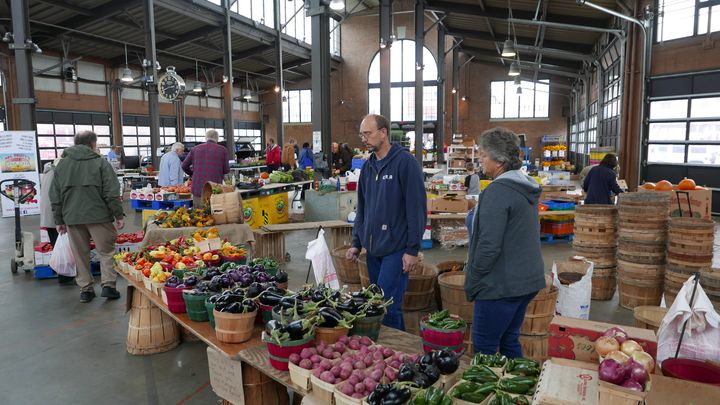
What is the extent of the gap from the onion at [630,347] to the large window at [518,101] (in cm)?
2406

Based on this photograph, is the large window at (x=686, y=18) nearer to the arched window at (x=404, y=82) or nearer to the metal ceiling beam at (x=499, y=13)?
the metal ceiling beam at (x=499, y=13)

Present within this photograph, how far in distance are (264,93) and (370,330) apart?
28.5m

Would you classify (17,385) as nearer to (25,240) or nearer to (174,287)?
(174,287)

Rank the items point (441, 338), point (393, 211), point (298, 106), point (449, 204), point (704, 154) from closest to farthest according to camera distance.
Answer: point (441, 338), point (393, 211), point (449, 204), point (704, 154), point (298, 106)

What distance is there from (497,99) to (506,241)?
2427 centimetres

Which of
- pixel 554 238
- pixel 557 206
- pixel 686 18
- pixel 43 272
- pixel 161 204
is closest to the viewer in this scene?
pixel 43 272

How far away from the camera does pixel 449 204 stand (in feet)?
25.4

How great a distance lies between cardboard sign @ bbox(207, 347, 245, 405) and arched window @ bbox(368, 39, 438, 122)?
2435cm

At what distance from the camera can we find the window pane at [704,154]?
9.95m

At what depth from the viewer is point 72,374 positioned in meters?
3.57

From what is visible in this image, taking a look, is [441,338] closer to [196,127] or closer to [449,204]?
[449,204]

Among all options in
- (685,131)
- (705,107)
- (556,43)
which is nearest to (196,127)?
(556,43)

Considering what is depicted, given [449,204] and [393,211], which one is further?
[449,204]

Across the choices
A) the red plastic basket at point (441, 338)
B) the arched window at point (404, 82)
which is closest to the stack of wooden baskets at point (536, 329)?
the red plastic basket at point (441, 338)
